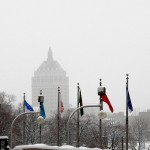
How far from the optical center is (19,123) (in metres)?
91.3

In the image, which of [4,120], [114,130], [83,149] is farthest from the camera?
[114,130]

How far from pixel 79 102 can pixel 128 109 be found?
156 inches

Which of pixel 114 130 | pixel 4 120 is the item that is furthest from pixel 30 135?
pixel 114 130

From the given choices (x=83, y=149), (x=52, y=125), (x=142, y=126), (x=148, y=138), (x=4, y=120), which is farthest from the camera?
(x=148, y=138)

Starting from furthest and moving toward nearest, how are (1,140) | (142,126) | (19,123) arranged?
(142,126) < (19,123) < (1,140)

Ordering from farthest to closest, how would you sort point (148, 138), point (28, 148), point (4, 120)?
point (148, 138) → point (4, 120) → point (28, 148)

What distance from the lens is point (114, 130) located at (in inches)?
4454

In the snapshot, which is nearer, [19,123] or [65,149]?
[65,149]

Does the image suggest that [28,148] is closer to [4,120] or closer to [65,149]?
[65,149]

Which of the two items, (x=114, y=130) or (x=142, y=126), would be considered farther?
(x=142, y=126)

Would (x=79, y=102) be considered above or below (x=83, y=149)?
above

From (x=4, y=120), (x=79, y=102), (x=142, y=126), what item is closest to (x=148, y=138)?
(x=142, y=126)

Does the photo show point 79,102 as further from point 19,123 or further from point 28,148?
point 19,123

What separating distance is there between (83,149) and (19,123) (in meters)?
66.7
